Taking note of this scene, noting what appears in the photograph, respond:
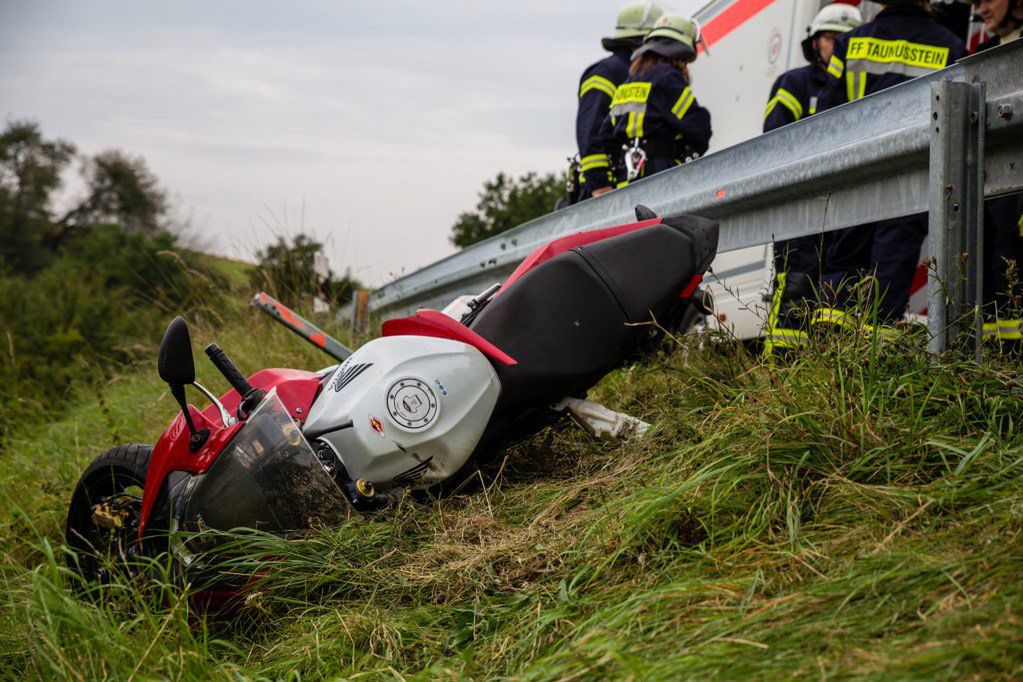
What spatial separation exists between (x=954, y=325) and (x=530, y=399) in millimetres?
1106

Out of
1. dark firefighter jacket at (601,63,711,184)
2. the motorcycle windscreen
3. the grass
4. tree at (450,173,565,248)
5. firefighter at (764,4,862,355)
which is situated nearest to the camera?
the grass

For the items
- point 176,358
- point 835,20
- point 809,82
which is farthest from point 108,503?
point 835,20

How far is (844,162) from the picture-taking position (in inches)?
105

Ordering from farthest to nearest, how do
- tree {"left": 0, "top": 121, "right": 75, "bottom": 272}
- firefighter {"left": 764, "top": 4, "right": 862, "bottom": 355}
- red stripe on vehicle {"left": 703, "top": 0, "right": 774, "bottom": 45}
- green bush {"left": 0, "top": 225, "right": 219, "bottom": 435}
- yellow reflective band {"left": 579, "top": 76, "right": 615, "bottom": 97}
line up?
tree {"left": 0, "top": 121, "right": 75, "bottom": 272}, green bush {"left": 0, "top": 225, "right": 219, "bottom": 435}, red stripe on vehicle {"left": 703, "top": 0, "right": 774, "bottom": 45}, yellow reflective band {"left": 579, "top": 76, "right": 615, "bottom": 97}, firefighter {"left": 764, "top": 4, "right": 862, "bottom": 355}

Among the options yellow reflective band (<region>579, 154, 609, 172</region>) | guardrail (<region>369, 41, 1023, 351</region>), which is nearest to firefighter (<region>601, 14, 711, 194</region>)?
yellow reflective band (<region>579, 154, 609, 172</region>)

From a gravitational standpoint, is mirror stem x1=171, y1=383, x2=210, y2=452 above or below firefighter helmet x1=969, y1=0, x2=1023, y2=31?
below

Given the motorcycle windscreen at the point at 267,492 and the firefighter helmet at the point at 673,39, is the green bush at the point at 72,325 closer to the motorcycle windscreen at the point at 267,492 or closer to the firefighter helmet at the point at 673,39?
the firefighter helmet at the point at 673,39

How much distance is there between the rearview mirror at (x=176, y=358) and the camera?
7.53 ft

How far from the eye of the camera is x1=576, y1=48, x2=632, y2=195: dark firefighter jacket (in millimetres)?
5852

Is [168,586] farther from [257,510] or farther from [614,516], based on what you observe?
[614,516]

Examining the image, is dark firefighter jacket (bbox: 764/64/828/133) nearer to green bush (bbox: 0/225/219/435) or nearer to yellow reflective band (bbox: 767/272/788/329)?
yellow reflective band (bbox: 767/272/788/329)

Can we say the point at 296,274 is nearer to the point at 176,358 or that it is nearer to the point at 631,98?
the point at 631,98

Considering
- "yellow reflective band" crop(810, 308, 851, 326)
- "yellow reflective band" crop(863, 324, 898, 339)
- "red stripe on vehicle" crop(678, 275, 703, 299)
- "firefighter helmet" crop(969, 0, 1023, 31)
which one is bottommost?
"yellow reflective band" crop(863, 324, 898, 339)

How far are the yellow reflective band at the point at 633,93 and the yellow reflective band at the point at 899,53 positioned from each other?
4.25 feet
